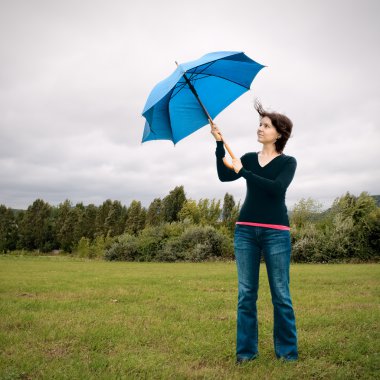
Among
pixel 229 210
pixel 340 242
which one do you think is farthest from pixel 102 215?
pixel 340 242

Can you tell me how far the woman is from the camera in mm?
4211

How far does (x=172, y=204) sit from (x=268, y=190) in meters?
57.6

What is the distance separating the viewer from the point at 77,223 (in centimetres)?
6900

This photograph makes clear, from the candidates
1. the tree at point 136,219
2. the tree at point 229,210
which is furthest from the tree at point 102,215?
the tree at point 229,210

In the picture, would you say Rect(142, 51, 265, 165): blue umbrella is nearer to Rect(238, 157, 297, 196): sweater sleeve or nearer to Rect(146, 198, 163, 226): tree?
Rect(238, 157, 297, 196): sweater sleeve

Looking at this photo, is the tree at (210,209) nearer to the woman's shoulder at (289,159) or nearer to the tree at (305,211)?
the tree at (305,211)

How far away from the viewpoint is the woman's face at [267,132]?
4.42 meters

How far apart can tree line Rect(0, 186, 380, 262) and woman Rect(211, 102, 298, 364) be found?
24.7m

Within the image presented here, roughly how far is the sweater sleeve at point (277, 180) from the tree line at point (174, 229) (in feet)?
82.3

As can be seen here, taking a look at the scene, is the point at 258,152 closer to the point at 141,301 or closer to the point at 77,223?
the point at 141,301

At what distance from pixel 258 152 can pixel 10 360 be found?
380 centimetres

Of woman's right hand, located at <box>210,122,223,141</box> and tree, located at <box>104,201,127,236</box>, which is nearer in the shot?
woman's right hand, located at <box>210,122,223,141</box>

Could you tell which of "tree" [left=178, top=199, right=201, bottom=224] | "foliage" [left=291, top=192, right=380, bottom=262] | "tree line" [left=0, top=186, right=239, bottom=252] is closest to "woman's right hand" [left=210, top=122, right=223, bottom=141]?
"foliage" [left=291, top=192, right=380, bottom=262]

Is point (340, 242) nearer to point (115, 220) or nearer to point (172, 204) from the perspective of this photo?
point (172, 204)
